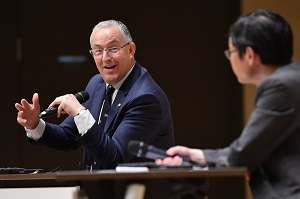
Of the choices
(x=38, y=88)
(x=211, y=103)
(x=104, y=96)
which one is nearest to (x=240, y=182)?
(x=211, y=103)

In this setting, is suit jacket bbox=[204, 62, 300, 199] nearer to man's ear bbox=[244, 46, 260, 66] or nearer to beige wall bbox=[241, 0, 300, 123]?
man's ear bbox=[244, 46, 260, 66]

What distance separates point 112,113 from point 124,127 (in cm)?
16

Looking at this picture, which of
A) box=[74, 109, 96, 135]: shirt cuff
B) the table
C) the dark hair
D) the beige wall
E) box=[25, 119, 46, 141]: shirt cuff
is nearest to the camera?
the table

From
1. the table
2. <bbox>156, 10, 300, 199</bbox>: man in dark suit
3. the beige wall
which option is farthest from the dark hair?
the beige wall

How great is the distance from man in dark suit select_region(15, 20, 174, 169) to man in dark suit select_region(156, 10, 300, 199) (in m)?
0.87

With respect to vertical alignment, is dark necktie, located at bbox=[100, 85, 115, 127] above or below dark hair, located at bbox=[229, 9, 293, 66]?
below

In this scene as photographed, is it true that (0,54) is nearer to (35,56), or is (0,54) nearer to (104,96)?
(35,56)

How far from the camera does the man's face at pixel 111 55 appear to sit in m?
3.67

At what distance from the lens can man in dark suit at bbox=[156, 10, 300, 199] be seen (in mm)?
2379

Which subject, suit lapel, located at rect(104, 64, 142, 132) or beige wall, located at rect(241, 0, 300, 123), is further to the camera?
beige wall, located at rect(241, 0, 300, 123)

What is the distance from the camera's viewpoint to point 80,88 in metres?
6.03

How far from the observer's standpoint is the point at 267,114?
2.37 metres

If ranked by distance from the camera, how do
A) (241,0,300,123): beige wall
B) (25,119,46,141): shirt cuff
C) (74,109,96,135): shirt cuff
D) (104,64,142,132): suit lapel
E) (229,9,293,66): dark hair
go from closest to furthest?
(229,9,293,66): dark hair → (74,109,96,135): shirt cuff → (104,64,142,132): suit lapel → (25,119,46,141): shirt cuff → (241,0,300,123): beige wall

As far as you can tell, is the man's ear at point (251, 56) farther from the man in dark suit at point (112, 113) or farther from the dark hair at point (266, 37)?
the man in dark suit at point (112, 113)
